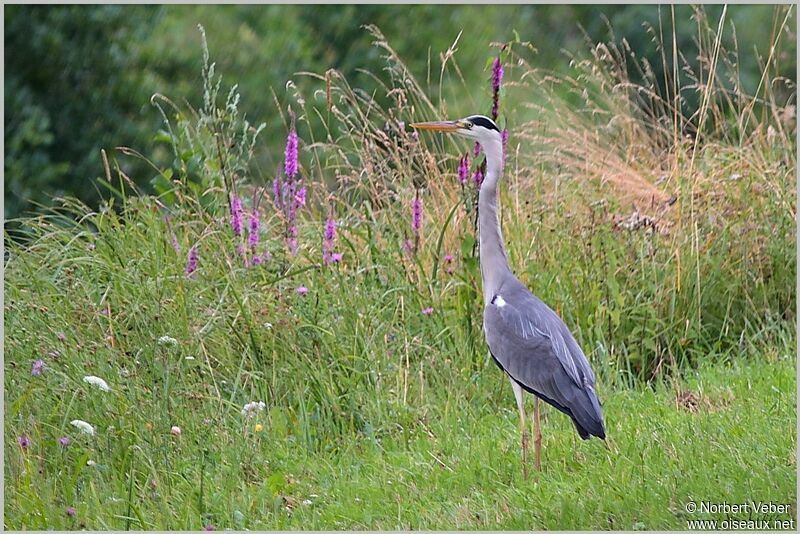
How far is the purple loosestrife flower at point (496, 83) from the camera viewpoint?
19.2 feet

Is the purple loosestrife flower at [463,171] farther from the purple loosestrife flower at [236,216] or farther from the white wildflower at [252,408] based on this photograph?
the white wildflower at [252,408]

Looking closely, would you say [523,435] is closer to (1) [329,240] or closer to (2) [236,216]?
(1) [329,240]

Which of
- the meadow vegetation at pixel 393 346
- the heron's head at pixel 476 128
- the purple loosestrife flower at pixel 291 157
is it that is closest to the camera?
the meadow vegetation at pixel 393 346

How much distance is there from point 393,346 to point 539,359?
1.22 metres

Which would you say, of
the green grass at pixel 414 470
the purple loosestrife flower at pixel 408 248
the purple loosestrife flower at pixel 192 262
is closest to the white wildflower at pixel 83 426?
the green grass at pixel 414 470

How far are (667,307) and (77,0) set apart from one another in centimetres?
586

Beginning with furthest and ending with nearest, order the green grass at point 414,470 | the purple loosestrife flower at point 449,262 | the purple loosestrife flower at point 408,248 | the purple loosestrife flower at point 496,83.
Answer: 1. the purple loosestrife flower at point 408,248
2. the purple loosestrife flower at point 449,262
3. the purple loosestrife flower at point 496,83
4. the green grass at point 414,470

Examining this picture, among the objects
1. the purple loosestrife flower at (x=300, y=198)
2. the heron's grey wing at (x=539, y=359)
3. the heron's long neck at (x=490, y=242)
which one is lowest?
the heron's grey wing at (x=539, y=359)

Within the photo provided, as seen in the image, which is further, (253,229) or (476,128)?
(253,229)

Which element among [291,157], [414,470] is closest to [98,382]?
[414,470]

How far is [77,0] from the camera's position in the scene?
9.80 meters

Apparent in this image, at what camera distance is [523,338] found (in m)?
4.99

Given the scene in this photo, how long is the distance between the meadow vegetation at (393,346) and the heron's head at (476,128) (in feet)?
2.51

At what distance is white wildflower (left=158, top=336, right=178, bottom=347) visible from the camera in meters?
5.20
